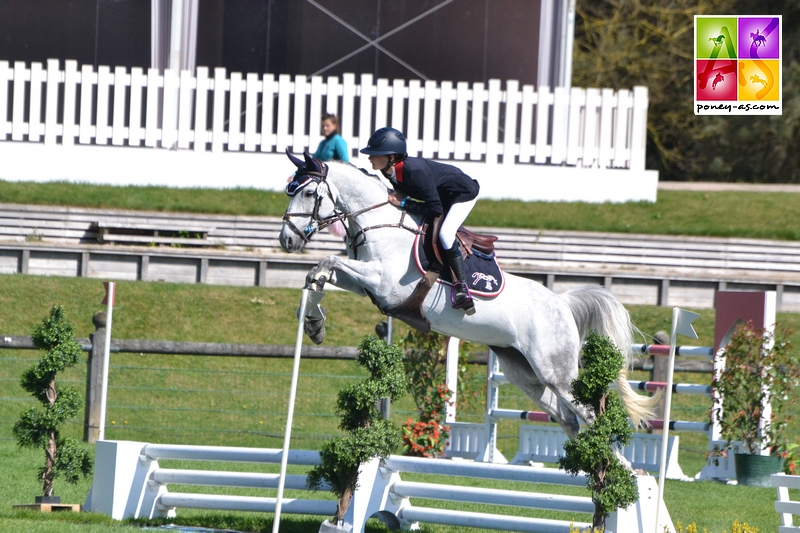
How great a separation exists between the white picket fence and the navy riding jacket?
6846 mm

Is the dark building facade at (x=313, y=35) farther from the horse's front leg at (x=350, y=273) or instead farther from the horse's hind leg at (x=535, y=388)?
the horse's front leg at (x=350, y=273)

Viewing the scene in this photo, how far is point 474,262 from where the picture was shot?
5.89 metres

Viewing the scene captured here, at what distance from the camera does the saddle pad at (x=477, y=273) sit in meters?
5.79

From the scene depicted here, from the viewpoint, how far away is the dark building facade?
14.1 metres

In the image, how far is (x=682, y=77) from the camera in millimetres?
21219

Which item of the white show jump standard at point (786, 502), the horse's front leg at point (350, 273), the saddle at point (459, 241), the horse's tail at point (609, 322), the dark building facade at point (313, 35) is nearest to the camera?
the white show jump standard at point (786, 502)

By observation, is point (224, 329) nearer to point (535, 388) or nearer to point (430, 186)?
point (535, 388)

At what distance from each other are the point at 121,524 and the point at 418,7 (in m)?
10.2

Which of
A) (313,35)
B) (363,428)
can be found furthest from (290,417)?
(313,35)

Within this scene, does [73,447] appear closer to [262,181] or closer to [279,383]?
[279,383]

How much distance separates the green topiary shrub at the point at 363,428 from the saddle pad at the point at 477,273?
54 cm

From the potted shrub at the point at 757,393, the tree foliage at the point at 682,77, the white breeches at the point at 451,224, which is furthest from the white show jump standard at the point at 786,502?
the tree foliage at the point at 682,77

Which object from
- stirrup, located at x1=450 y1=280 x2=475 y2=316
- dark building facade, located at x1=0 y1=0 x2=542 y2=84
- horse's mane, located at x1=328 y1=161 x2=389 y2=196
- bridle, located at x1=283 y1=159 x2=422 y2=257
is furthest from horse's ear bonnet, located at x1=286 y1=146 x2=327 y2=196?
dark building facade, located at x1=0 y1=0 x2=542 y2=84

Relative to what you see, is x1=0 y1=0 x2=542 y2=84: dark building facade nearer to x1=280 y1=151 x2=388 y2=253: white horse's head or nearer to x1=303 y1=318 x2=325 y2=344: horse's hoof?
x1=280 y1=151 x2=388 y2=253: white horse's head
